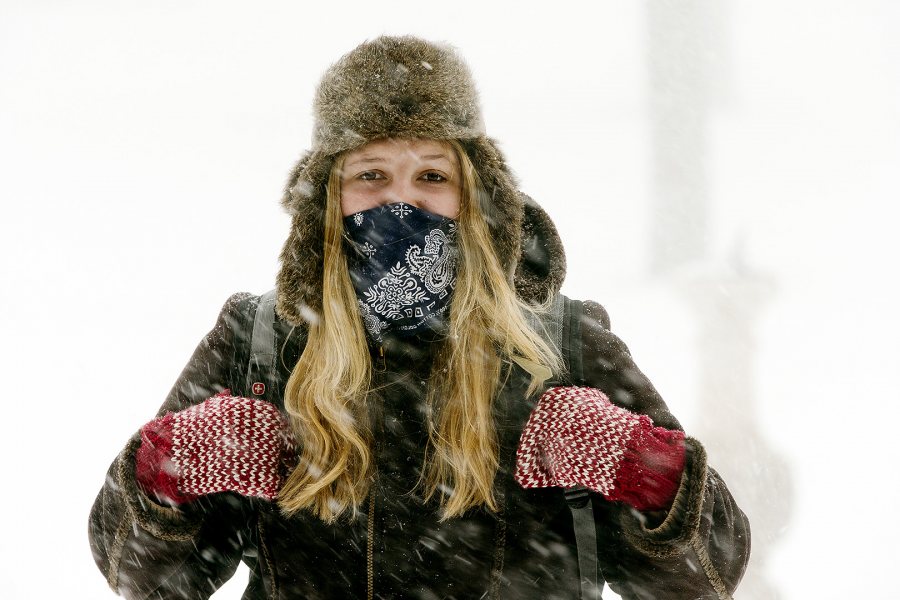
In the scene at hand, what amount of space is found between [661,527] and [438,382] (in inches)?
25.9

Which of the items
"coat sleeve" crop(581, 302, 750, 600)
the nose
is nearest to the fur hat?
the nose

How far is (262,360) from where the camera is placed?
2.03 m

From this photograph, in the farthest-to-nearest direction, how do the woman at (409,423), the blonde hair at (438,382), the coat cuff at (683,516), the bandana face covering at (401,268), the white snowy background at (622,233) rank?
the white snowy background at (622,233) → the bandana face covering at (401,268) → the blonde hair at (438,382) → the woman at (409,423) → the coat cuff at (683,516)

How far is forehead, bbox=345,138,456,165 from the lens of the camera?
2.12 m

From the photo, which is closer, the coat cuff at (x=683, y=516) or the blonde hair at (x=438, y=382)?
the coat cuff at (x=683, y=516)

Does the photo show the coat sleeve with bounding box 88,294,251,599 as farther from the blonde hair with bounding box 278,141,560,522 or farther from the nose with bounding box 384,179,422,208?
the nose with bounding box 384,179,422,208

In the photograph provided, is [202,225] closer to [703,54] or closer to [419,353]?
[703,54]

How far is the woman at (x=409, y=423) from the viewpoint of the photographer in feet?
5.93

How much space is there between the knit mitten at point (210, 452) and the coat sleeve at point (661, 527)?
2.60ft

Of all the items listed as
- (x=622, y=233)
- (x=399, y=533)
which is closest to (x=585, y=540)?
(x=399, y=533)

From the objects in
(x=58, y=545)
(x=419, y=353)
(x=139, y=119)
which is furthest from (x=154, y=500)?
(x=139, y=119)

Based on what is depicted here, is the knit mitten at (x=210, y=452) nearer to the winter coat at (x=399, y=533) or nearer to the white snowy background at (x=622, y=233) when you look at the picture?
the winter coat at (x=399, y=533)

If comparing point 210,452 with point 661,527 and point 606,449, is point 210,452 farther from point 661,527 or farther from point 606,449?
point 661,527

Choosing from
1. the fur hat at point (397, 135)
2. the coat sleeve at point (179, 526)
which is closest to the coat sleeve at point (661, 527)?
the fur hat at point (397, 135)
